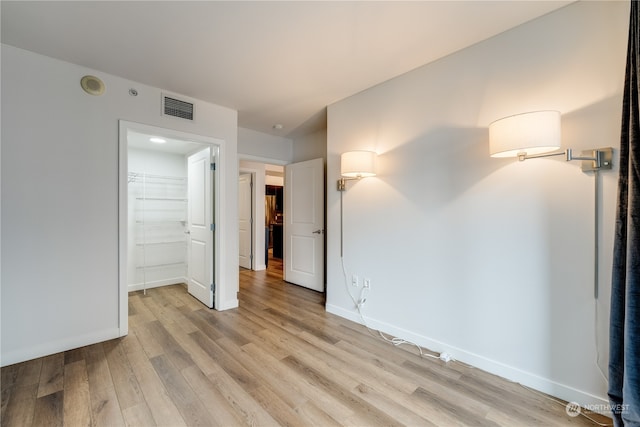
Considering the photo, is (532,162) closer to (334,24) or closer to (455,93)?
(455,93)

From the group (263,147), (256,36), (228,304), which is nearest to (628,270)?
(256,36)

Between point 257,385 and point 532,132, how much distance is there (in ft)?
8.03

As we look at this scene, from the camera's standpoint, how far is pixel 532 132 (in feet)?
5.23

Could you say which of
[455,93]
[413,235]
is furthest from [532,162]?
[413,235]

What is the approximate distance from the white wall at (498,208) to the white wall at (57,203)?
2.50 metres

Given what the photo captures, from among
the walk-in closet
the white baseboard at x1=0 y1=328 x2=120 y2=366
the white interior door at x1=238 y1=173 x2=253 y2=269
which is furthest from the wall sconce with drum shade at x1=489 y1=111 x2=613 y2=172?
the white interior door at x1=238 y1=173 x2=253 y2=269

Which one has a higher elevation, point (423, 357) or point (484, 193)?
point (484, 193)

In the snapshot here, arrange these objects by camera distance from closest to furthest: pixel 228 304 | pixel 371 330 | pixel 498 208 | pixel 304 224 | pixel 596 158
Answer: pixel 596 158, pixel 498 208, pixel 371 330, pixel 228 304, pixel 304 224

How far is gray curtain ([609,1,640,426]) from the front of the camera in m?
1.34

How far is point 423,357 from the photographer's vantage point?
2.20 meters

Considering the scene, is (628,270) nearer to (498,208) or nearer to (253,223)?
(498,208)

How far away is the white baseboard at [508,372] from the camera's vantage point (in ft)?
5.24

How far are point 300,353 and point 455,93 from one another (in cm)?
257

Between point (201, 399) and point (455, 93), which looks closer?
point (201, 399)
